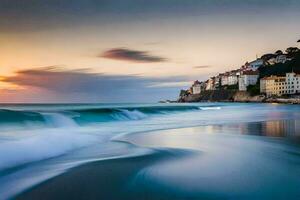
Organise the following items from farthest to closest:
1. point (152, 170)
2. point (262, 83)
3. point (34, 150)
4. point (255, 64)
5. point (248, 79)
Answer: point (255, 64) → point (248, 79) → point (262, 83) → point (34, 150) → point (152, 170)

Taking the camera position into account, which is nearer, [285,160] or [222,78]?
[285,160]

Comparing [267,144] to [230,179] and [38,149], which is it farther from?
[38,149]

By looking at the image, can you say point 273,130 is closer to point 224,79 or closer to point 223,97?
point 223,97

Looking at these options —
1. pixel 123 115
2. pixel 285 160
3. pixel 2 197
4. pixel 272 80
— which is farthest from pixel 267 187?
pixel 272 80

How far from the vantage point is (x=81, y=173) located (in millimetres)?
3949

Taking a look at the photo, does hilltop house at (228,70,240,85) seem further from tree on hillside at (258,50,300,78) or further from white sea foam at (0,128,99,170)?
white sea foam at (0,128,99,170)

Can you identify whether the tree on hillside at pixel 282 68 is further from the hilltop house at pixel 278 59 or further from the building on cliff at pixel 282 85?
the building on cliff at pixel 282 85

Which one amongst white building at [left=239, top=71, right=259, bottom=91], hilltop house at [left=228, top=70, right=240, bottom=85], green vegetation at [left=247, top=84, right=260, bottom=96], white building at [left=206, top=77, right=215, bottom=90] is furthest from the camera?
white building at [left=206, top=77, right=215, bottom=90]

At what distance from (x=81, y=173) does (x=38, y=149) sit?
2.15 meters

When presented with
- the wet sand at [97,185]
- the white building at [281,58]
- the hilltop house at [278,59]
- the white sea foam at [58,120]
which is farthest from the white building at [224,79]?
the wet sand at [97,185]

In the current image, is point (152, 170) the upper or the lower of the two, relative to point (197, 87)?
lower

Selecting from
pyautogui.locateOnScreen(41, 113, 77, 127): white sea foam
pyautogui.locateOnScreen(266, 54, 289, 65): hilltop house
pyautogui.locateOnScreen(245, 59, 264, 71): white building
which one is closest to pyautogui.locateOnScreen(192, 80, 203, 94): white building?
pyautogui.locateOnScreen(245, 59, 264, 71): white building

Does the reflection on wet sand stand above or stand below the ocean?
below

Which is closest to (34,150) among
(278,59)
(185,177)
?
(185,177)
